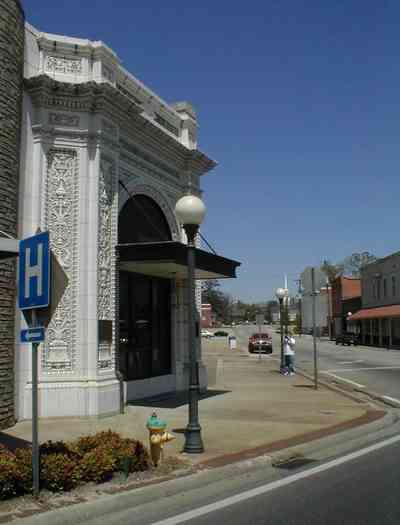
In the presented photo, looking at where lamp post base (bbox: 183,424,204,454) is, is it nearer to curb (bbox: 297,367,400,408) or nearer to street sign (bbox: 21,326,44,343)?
street sign (bbox: 21,326,44,343)

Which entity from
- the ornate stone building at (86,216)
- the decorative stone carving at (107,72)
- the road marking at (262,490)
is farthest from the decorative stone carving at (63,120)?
the road marking at (262,490)

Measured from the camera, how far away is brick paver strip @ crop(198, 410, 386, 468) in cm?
776

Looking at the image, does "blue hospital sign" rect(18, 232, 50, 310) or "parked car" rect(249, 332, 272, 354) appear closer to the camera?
"blue hospital sign" rect(18, 232, 50, 310)

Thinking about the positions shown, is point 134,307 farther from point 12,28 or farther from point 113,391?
point 12,28

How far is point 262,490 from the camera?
22.5ft

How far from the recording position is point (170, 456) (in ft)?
26.1

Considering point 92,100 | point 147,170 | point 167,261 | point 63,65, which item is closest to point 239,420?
point 167,261

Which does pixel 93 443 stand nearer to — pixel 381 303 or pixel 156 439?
pixel 156 439

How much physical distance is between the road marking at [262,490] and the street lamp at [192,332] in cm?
149

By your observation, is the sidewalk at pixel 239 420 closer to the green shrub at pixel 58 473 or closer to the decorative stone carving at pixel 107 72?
the green shrub at pixel 58 473

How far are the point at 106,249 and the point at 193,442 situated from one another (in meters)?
5.46

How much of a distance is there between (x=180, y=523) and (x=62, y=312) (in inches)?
272

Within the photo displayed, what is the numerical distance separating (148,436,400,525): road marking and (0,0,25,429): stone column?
5.37m

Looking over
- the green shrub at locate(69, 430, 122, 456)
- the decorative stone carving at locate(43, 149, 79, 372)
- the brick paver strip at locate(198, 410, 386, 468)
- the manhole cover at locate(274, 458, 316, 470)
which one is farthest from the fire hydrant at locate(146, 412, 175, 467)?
the decorative stone carving at locate(43, 149, 79, 372)
